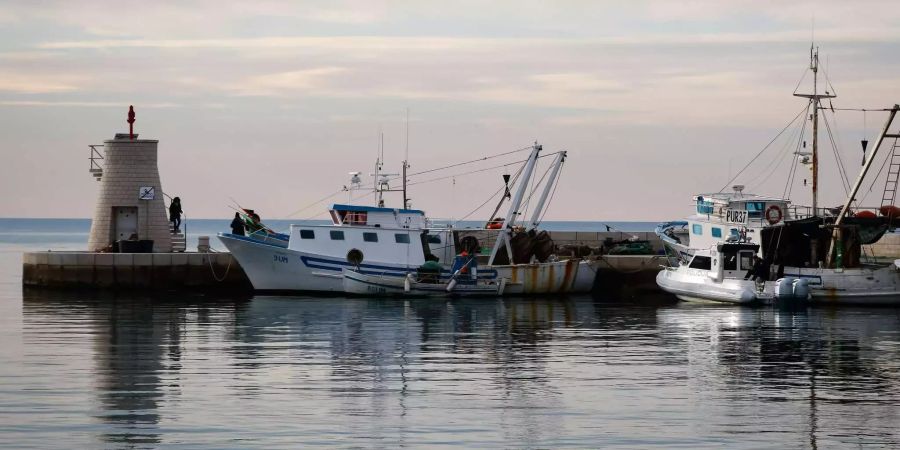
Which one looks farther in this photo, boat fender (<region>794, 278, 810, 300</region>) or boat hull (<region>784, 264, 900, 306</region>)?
boat hull (<region>784, 264, 900, 306</region>)

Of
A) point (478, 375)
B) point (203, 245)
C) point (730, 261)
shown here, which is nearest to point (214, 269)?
point (203, 245)

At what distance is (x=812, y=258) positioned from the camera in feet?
131

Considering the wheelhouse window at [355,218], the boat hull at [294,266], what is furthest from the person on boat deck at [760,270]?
the wheelhouse window at [355,218]

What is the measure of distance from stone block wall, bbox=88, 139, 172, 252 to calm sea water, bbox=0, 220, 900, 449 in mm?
7221

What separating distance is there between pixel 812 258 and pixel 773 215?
5.85 feet

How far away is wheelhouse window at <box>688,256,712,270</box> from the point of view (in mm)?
40500

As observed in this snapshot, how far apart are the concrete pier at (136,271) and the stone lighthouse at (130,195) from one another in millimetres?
1252

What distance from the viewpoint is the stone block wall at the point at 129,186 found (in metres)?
43.0

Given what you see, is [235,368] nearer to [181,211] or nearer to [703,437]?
[703,437]

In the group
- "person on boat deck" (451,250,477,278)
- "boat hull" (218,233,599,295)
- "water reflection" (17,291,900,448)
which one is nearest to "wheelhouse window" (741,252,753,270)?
"water reflection" (17,291,900,448)

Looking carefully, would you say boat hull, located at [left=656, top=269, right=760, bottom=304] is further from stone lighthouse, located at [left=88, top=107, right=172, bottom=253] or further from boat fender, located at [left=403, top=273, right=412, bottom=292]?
stone lighthouse, located at [left=88, top=107, right=172, bottom=253]

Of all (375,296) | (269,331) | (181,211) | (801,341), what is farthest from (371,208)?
(801,341)

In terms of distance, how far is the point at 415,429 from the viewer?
1700 cm

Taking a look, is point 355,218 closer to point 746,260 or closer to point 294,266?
point 294,266
